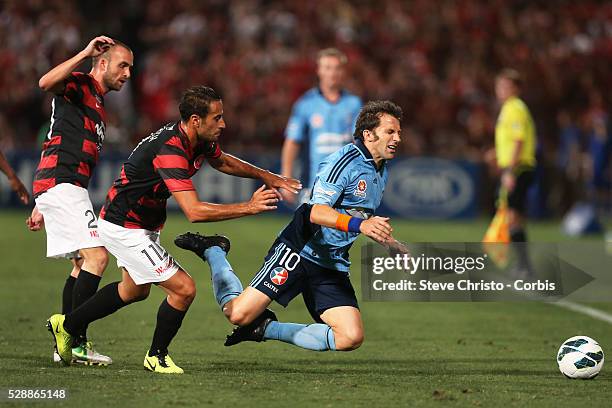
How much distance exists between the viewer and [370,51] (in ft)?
80.5

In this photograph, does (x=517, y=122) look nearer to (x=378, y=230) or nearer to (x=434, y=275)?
(x=434, y=275)

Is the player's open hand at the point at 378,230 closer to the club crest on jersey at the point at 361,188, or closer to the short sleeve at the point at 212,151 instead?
the club crest on jersey at the point at 361,188

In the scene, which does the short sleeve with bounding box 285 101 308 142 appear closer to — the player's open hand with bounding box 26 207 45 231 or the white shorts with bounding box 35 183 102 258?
the player's open hand with bounding box 26 207 45 231

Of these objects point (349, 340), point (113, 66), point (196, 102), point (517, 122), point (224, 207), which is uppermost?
point (517, 122)

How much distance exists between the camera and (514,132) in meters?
13.6

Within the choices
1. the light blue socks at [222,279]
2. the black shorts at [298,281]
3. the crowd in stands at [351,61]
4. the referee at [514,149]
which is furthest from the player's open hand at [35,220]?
the crowd in stands at [351,61]

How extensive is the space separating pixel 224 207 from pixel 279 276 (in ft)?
3.08

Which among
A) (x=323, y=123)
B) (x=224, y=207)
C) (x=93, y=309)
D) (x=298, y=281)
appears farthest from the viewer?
(x=323, y=123)

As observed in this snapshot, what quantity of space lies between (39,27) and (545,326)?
1657 cm

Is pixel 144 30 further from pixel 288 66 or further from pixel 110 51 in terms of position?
pixel 110 51

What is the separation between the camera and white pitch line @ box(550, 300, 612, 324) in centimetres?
1073

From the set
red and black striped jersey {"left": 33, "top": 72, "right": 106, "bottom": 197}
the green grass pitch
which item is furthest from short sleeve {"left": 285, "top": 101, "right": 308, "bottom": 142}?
red and black striped jersey {"left": 33, "top": 72, "right": 106, "bottom": 197}

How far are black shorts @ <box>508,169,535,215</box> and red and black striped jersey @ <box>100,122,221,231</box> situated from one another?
6.86 meters

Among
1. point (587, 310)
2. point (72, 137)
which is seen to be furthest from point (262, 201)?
point (587, 310)
